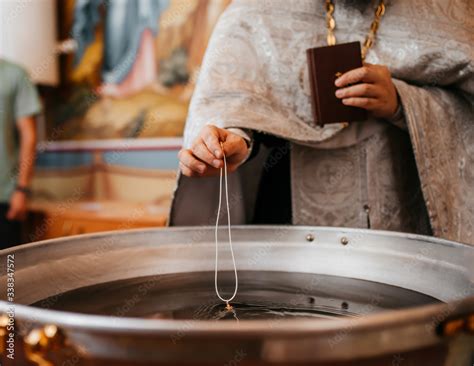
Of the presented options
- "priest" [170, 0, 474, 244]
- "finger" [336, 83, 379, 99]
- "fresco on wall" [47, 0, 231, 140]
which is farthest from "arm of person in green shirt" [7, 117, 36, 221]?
"finger" [336, 83, 379, 99]

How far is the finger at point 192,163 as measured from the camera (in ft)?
3.13

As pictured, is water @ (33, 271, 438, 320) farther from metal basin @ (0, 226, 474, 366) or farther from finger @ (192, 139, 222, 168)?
finger @ (192, 139, 222, 168)

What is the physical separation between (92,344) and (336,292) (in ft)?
1.57

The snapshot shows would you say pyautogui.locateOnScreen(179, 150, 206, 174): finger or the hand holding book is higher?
the hand holding book

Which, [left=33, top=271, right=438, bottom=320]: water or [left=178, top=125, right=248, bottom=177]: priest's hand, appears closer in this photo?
[left=33, top=271, right=438, bottom=320]: water

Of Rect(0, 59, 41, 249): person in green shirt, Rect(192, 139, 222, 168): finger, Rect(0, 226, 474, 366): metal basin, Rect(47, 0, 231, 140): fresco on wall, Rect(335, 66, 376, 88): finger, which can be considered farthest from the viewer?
Rect(47, 0, 231, 140): fresco on wall

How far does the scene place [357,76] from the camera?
41.2 inches

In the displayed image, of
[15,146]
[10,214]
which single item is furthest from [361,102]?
[15,146]

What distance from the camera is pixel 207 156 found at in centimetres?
93

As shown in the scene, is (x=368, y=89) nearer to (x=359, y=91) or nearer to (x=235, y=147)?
(x=359, y=91)

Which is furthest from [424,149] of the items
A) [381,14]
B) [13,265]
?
[13,265]

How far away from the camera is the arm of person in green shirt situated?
2992 millimetres

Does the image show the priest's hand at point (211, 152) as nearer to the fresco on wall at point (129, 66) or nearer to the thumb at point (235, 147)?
the thumb at point (235, 147)

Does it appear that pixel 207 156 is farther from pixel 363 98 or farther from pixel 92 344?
pixel 92 344
